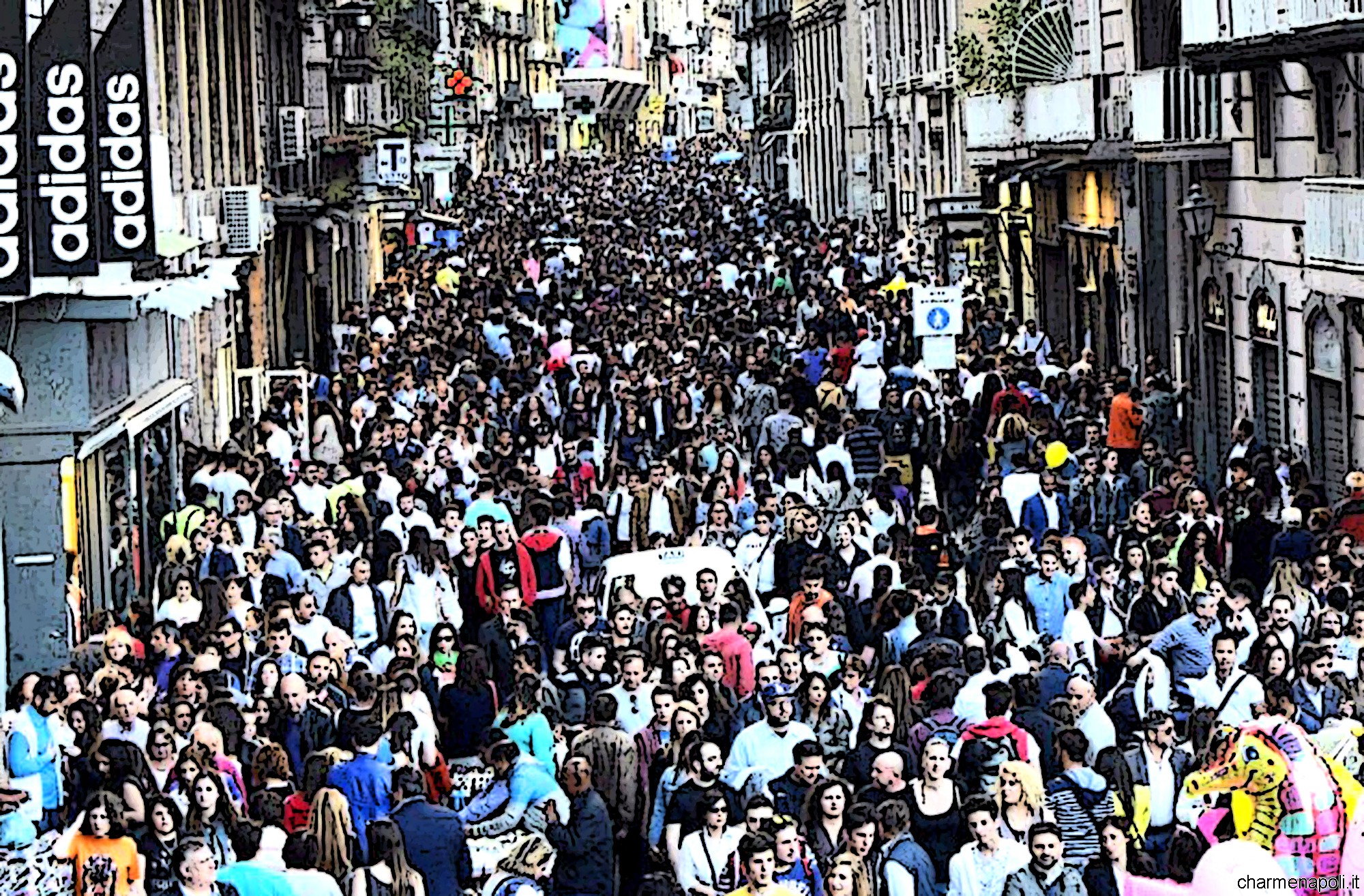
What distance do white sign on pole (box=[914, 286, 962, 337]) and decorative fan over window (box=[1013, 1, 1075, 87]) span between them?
363 inches

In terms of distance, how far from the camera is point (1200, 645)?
14859 millimetres

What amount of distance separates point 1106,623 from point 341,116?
31355mm

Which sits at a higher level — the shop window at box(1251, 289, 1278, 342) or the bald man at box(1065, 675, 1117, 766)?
the shop window at box(1251, 289, 1278, 342)

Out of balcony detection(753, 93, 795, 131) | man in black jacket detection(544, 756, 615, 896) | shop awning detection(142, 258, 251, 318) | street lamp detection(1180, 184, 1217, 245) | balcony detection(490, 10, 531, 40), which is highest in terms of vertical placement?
balcony detection(490, 10, 531, 40)

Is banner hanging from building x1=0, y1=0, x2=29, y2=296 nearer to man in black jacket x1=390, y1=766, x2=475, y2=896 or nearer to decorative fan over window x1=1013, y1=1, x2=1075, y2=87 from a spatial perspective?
man in black jacket x1=390, y1=766, x2=475, y2=896

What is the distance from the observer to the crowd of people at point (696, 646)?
11.9 metres

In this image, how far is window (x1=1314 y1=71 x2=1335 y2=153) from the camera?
2688cm

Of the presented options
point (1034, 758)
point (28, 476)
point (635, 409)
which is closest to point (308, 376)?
point (635, 409)

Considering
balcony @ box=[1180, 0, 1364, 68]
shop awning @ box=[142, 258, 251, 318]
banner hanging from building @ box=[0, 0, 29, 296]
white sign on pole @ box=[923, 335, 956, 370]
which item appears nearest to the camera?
banner hanging from building @ box=[0, 0, 29, 296]

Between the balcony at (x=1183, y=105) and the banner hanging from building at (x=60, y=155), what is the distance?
13519 mm

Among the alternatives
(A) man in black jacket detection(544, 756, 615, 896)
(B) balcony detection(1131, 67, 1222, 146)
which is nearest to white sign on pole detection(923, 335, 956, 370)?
(B) balcony detection(1131, 67, 1222, 146)

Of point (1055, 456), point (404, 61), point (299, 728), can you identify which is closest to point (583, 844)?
point (299, 728)

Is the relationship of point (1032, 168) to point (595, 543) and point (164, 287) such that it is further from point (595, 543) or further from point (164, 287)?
point (595, 543)

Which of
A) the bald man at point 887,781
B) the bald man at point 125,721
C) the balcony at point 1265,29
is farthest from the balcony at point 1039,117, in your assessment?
the bald man at point 887,781
